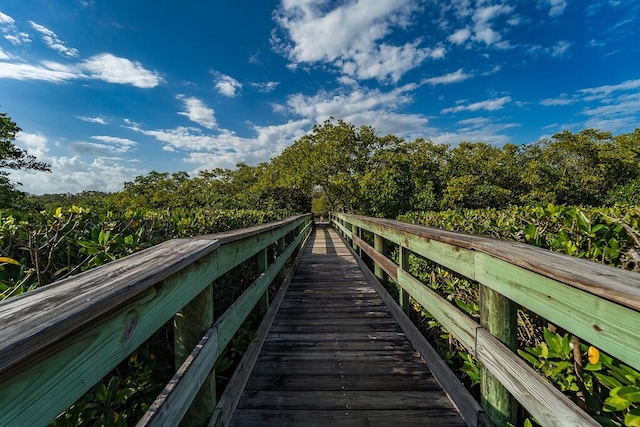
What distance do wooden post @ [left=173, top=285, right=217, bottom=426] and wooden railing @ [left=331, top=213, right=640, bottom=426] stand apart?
1.26 meters

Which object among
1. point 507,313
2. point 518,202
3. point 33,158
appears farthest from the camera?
point 33,158

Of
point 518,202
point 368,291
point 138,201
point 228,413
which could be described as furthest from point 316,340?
point 138,201

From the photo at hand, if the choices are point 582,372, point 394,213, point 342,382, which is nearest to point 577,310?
point 582,372

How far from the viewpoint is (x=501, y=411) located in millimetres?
1321

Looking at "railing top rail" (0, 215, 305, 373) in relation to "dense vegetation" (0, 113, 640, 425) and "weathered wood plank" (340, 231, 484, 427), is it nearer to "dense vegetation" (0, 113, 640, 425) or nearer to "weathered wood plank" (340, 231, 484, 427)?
"dense vegetation" (0, 113, 640, 425)

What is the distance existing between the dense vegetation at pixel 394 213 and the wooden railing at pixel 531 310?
0.17m

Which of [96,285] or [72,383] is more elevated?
[96,285]

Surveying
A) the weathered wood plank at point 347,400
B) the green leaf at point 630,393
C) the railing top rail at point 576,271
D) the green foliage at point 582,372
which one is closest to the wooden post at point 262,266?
the weathered wood plank at point 347,400

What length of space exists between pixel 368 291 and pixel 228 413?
2743mm

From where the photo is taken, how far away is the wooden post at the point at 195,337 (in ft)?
4.34

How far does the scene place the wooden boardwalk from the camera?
1.75 metres

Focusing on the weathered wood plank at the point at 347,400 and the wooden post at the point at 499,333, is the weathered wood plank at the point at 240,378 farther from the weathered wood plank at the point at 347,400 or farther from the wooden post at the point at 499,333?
the wooden post at the point at 499,333

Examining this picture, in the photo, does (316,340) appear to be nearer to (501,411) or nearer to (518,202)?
(501,411)

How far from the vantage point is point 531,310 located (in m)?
1.07
